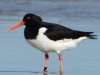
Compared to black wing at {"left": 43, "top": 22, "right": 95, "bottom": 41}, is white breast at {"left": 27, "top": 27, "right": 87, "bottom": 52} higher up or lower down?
lower down

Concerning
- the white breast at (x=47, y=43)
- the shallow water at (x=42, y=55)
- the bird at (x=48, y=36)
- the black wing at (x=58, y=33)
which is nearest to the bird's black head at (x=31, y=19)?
the bird at (x=48, y=36)

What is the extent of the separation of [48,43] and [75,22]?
5397 mm

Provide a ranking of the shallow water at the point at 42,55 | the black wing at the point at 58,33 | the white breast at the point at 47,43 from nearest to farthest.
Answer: the white breast at the point at 47,43 → the black wing at the point at 58,33 → the shallow water at the point at 42,55

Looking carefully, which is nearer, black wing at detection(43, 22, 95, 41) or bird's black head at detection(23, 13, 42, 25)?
black wing at detection(43, 22, 95, 41)

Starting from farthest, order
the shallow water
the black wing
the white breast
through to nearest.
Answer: the shallow water → the black wing → the white breast

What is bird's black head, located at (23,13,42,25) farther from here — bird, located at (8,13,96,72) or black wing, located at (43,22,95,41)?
black wing, located at (43,22,95,41)

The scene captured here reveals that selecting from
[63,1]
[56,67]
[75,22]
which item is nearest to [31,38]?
[56,67]

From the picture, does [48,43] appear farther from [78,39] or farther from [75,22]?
[75,22]

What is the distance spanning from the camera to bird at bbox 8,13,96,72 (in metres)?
10.0

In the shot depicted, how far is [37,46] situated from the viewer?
33.0 ft

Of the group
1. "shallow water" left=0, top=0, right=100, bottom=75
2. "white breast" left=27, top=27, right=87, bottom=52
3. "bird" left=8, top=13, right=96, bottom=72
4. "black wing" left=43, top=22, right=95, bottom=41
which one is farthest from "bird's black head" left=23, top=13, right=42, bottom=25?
"shallow water" left=0, top=0, right=100, bottom=75

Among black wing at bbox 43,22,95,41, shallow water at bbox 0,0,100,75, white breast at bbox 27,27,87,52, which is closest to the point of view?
white breast at bbox 27,27,87,52

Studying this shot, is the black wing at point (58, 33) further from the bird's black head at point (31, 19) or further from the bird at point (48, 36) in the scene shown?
the bird's black head at point (31, 19)

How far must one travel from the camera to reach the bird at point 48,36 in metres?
10.0
